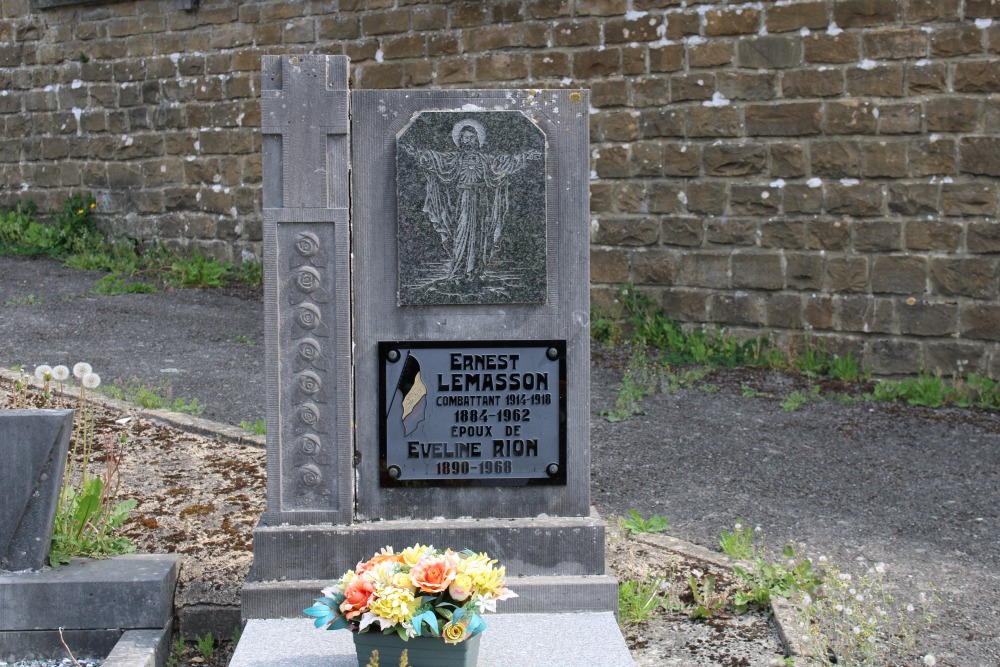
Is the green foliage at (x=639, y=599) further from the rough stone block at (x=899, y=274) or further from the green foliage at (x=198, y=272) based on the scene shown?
the green foliage at (x=198, y=272)

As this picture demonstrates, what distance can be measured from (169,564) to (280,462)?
0.50 m

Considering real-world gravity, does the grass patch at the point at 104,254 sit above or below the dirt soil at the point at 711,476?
above

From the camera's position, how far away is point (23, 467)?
3617 millimetres

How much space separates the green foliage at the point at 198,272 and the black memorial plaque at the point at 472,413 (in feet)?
22.4

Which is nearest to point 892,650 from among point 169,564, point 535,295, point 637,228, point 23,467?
point 535,295

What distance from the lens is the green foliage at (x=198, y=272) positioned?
10.2 metres

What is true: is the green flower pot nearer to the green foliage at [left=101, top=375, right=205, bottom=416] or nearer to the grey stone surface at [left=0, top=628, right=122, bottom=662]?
the grey stone surface at [left=0, top=628, right=122, bottom=662]

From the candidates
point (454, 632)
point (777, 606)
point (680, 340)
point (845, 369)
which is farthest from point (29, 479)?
point (845, 369)

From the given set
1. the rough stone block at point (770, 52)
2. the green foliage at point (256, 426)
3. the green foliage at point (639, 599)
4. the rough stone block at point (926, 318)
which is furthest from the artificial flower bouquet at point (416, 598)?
the rough stone block at point (770, 52)

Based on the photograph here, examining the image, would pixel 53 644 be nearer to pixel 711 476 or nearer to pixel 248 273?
pixel 711 476

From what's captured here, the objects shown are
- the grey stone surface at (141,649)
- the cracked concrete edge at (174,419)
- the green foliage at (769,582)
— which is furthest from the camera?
the cracked concrete edge at (174,419)

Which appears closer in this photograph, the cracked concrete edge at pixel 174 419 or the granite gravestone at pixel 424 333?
the granite gravestone at pixel 424 333

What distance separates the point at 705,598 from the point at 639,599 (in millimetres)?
225

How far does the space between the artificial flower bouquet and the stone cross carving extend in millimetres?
752
